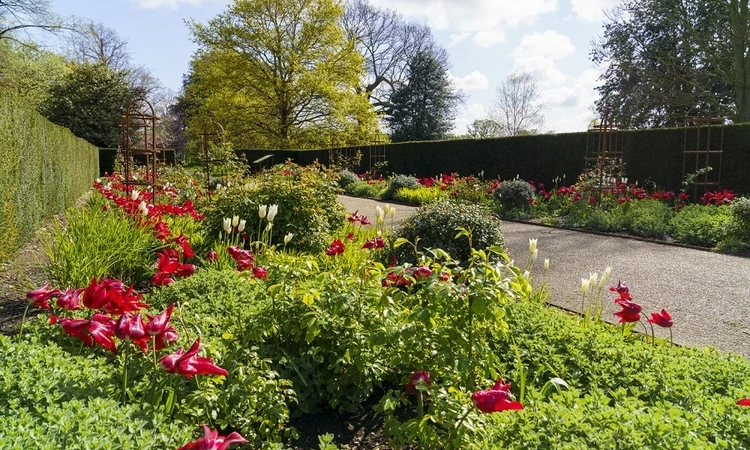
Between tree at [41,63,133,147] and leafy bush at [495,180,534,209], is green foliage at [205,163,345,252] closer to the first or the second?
leafy bush at [495,180,534,209]

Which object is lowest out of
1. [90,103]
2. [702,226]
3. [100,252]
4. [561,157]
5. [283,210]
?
[100,252]

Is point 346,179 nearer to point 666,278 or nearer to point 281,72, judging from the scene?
point 281,72

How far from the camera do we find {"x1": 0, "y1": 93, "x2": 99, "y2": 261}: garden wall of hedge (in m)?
4.75

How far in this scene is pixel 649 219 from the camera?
8.34 m

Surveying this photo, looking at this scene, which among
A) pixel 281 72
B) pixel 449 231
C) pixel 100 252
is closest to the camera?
pixel 100 252

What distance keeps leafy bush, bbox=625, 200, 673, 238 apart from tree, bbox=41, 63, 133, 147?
1905 centimetres

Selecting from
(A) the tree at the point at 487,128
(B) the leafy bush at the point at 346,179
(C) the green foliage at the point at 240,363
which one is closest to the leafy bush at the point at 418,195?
(B) the leafy bush at the point at 346,179

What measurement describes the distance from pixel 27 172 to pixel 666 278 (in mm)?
6955

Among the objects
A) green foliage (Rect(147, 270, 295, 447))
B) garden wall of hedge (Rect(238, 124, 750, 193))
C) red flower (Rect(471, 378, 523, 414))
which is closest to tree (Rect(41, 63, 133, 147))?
garden wall of hedge (Rect(238, 124, 750, 193))

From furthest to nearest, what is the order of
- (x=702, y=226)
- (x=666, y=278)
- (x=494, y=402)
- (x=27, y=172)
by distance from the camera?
1. (x=702, y=226)
2. (x=27, y=172)
3. (x=666, y=278)
4. (x=494, y=402)

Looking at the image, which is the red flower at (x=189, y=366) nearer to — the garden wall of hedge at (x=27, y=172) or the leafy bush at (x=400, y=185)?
the garden wall of hedge at (x=27, y=172)

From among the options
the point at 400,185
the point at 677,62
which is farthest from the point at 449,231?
the point at 677,62

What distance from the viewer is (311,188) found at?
19.5ft

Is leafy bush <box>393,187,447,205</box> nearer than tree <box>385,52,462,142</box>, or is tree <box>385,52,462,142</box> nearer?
leafy bush <box>393,187,447,205</box>
